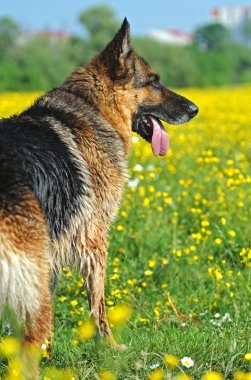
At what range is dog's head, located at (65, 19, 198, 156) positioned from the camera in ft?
14.8

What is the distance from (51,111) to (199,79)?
59827mm

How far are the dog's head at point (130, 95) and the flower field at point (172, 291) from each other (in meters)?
0.90

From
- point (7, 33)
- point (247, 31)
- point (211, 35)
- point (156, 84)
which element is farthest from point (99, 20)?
point (247, 31)

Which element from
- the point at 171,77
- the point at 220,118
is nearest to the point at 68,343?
the point at 220,118

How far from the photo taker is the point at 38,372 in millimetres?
3246

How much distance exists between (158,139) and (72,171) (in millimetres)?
1387

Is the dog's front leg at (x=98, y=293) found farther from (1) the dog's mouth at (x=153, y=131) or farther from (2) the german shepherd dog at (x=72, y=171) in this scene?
(1) the dog's mouth at (x=153, y=131)

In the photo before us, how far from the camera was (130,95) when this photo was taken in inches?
183

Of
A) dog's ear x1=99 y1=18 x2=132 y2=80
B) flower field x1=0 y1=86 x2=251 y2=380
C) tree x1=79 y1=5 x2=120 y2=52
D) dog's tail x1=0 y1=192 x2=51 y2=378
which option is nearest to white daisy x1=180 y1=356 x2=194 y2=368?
flower field x1=0 y1=86 x2=251 y2=380

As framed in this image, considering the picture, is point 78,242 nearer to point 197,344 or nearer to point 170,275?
point 197,344

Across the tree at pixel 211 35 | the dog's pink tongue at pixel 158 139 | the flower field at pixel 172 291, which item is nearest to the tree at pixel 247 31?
the tree at pixel 211 35

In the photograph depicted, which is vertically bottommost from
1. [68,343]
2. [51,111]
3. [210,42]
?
[68,343]

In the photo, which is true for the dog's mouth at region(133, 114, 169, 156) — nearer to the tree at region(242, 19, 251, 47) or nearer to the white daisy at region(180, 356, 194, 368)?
the white daisy at region(180, 356, 194, 368)

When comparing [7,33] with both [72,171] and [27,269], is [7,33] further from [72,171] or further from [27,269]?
[27,269]
